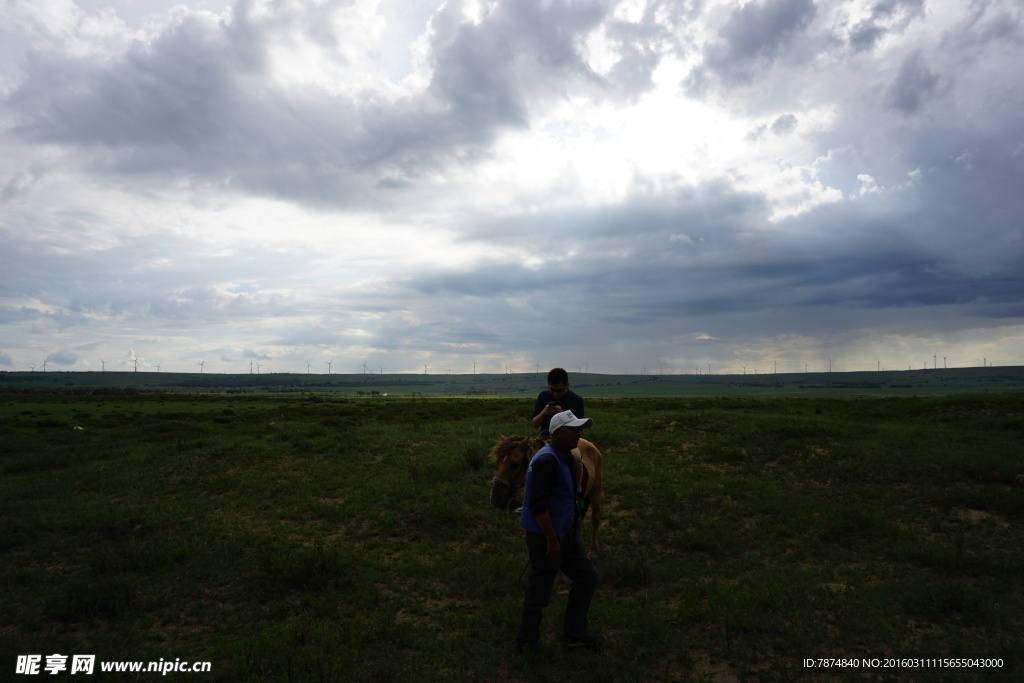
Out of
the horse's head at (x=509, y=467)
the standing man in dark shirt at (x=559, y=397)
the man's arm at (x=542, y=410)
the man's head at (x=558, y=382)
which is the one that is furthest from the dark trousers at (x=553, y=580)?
the man's head at (x=558, y=382)

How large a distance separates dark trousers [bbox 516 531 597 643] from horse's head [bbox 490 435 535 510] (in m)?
0.58

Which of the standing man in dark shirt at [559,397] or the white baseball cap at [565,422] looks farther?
the standing man in dark shirt at [559,397]

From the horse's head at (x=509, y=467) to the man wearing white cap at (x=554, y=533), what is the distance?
47cm

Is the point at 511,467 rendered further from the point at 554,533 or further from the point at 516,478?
the point at 554,533

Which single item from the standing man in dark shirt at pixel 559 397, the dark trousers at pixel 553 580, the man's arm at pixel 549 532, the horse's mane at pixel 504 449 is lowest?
the dark trousers at pixel 553 580

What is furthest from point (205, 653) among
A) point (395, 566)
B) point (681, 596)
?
point (681, 596)

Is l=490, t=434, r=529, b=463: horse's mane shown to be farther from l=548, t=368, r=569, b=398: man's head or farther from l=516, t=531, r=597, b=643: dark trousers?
l=548, t=368, r=569, b=398: man's head

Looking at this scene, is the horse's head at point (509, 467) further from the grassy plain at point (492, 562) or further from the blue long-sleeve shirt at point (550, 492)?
the grassy plain at point (492, 562)

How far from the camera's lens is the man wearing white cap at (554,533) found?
18.7 feet

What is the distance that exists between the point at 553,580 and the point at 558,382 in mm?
2781

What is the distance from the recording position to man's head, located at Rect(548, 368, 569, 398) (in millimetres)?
7672

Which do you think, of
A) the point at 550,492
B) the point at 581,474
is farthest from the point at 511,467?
the point at 581,474

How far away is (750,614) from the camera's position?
271 inches

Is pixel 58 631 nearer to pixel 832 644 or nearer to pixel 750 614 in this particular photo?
pixel 750 614
